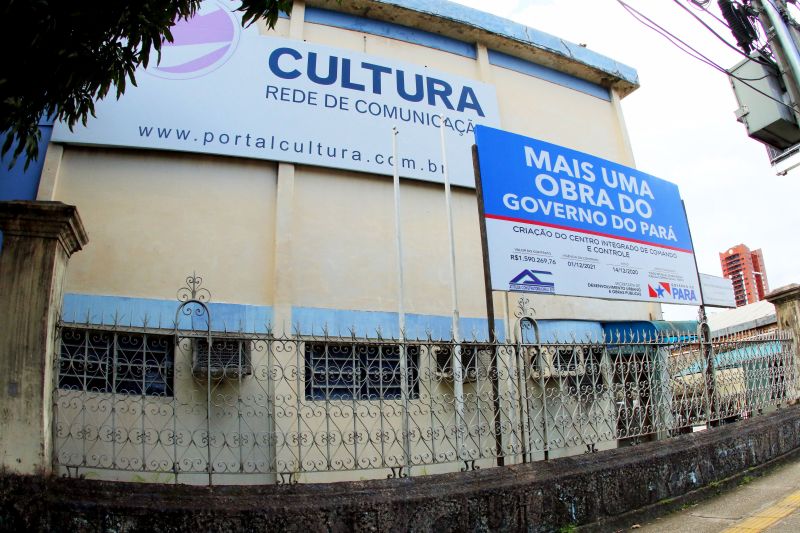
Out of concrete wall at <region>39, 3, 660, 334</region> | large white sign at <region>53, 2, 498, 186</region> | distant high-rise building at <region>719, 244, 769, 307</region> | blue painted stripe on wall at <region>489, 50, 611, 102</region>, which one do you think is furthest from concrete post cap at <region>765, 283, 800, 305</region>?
distant high-rise building at <region>719, 244, 769, 307</region>

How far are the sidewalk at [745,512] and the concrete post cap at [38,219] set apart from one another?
14.8 ft

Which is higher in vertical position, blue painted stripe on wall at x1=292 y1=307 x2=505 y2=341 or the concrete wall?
the concrete wall

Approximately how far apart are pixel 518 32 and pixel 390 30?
7.52 ft

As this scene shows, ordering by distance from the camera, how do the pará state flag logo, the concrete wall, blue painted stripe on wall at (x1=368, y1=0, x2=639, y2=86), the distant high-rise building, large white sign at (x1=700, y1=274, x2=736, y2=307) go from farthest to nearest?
the distant high-rise building
blue painted stripe on wall at (x1=368, y1=0, x2=639, y2=86)
large white sign at (x1=700, y1=274, x2=736, y2=307)
the pará state flag logo
the concrete wall

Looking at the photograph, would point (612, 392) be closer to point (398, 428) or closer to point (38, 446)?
point (398, 428)

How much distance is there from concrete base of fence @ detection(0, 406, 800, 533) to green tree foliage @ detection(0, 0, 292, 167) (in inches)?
82.1

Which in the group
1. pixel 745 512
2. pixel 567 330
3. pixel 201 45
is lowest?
pixel 745 512

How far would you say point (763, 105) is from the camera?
23.6ft

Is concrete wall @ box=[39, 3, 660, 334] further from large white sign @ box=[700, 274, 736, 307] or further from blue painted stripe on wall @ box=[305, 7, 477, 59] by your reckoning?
large white sign @ box=[700, 274, 736, 307]

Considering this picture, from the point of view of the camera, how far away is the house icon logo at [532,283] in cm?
520

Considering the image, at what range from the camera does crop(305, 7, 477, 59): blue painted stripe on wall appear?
797cm

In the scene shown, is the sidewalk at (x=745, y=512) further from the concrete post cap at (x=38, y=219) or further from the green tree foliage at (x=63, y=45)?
the green tree foliage at (x=63, y=45)

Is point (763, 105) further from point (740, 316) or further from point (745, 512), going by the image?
point (740, 316)

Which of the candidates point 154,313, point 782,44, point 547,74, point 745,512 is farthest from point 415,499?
point 547,74
